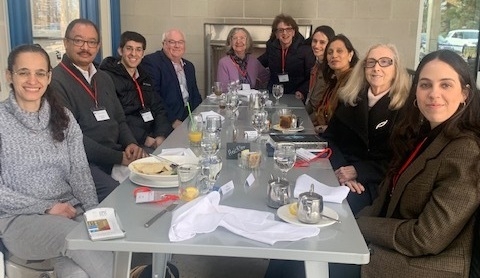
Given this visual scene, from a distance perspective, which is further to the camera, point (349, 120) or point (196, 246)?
point (349, 120)

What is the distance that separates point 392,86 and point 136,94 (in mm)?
1864

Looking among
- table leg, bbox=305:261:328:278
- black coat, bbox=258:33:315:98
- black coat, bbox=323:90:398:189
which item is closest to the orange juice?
black coat, bbox=323:90:398:189

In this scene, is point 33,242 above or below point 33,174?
below

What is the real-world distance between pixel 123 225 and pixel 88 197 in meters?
0.86

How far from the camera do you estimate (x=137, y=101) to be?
3.63 m

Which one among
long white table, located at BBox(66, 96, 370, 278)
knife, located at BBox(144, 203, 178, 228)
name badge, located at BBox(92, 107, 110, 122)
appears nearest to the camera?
long white table, located at BBox(66, 96, 370, 278)

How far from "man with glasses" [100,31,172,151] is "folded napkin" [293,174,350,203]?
1.94m

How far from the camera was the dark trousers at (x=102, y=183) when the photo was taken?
8.63ft

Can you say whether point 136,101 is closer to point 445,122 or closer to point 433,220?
point 445,122

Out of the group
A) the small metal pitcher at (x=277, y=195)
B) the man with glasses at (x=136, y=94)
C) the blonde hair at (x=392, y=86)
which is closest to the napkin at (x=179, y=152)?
the small metal pitcher at (x=277, y=195)

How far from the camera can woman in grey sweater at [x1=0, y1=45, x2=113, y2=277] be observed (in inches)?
71.4

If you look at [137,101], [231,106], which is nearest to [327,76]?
[231,106]

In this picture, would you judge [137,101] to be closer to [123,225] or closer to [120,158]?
[120,158]

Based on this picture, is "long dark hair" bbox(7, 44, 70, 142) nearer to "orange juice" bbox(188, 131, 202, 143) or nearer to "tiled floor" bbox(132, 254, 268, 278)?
"orange juice" bbox(188, 131, 202, 143)
